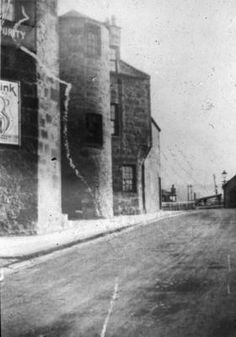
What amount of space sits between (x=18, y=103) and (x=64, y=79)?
19.4 ft

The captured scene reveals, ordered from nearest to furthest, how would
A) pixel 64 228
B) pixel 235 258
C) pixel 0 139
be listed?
pixel 235 258
pixel 0 139
pixel 64 228

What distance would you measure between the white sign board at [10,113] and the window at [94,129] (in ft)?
19.4

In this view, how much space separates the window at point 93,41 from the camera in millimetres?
18828

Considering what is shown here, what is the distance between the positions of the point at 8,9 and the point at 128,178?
11.8 meters

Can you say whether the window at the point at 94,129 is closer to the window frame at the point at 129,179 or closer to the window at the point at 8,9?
the window frame at the point at 129,179

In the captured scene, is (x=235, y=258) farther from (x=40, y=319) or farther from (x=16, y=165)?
(x=16, y=165)

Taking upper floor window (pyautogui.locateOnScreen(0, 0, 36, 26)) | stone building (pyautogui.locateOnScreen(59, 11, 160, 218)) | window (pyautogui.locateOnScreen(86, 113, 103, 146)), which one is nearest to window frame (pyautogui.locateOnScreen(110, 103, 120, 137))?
stone building (pyautogui.locateOnScreen(59, 11, 160, 218))

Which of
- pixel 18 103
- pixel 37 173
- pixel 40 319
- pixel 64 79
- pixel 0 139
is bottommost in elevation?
pixel 40 319

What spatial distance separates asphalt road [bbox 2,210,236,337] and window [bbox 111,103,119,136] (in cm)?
1299

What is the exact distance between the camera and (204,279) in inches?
243

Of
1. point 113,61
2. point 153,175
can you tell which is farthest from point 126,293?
point 153,175

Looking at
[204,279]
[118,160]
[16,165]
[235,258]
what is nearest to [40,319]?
[204,279]

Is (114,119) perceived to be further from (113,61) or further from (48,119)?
(48,119)

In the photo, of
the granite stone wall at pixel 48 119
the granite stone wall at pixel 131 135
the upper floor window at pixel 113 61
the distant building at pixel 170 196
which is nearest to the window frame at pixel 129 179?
the granite stone wall at pixel 131 135
